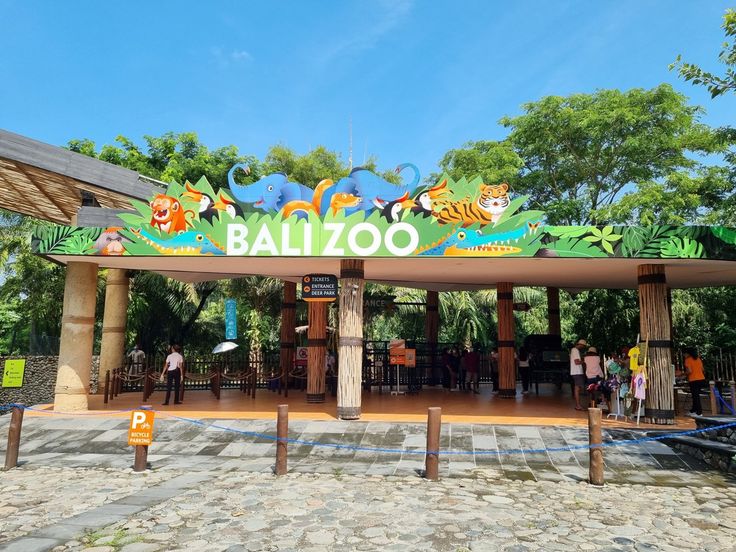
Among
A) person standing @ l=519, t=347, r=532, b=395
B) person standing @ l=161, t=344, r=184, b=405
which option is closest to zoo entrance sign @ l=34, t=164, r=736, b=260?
person standing @ l=161, t=344, r=184, b=405

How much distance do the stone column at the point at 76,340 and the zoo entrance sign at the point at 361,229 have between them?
1383 millimetres

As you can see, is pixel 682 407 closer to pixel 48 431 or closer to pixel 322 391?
pixel 322 391

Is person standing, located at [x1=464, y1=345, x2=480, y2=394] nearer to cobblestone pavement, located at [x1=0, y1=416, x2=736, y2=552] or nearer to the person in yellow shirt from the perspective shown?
the person in yellow shirt

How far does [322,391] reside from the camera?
13703mm

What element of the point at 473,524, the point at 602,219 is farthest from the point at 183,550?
the point at 602,219

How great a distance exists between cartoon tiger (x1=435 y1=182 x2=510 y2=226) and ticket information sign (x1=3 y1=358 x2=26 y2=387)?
42.1 feet

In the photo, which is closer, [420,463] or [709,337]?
[420,463]

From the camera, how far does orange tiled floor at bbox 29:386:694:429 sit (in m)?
11.2

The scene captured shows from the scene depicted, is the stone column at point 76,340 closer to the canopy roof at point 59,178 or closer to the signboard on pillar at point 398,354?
the canopy roof at point 59,178

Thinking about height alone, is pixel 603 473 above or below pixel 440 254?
below

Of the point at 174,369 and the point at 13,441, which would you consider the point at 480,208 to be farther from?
the point at 13,441

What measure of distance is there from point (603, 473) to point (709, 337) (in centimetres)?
1538

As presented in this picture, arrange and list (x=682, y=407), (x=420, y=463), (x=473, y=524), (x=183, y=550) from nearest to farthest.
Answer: (x=183, y=550)
(x=473, y=524)
(x=420, y=463)
(x=682, y=407)

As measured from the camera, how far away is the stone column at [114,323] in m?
15.5
